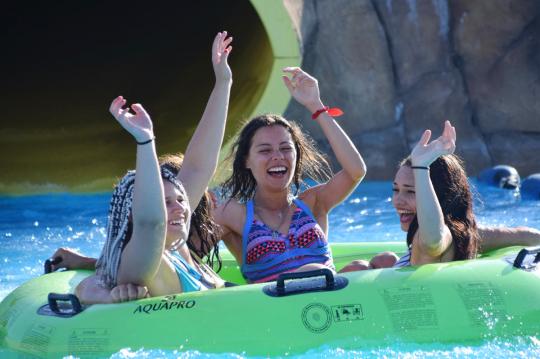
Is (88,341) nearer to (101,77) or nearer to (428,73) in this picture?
(101,77)

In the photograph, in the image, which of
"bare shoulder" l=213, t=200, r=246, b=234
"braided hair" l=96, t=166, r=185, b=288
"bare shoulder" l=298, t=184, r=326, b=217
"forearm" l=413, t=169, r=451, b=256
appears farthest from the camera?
"bare shoulder" l=298, t=184, r=326, b=217

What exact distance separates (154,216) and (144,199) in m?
0.06

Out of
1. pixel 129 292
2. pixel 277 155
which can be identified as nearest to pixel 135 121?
pixel 129 292

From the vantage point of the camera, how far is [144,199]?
2.93 metres

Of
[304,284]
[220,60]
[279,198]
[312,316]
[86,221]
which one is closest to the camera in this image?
[312,316]

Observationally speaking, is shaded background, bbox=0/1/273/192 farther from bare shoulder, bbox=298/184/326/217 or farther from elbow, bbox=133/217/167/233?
elbow, bbox=133/217/167/233

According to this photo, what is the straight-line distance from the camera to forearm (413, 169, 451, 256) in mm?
3270

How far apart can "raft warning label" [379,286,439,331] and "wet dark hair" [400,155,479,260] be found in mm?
459

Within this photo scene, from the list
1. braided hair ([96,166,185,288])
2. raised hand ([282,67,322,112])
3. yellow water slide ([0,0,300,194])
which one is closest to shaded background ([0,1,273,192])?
yellow water slide ([0,0,300,194])

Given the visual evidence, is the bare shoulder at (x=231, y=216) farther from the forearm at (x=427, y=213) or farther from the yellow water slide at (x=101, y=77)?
the yellow water slide at (x=101, y=77)

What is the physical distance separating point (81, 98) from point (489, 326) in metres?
5.68

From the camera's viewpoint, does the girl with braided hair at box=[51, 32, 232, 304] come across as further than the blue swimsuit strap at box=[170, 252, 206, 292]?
No

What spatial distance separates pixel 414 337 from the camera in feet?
9.86

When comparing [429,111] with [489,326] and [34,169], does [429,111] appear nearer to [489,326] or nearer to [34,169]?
[34,169]
